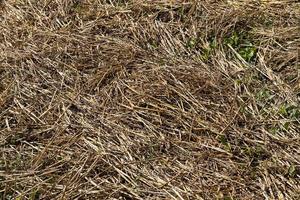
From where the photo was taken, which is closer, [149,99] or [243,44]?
[149,99]

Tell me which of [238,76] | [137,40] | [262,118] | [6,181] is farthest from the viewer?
[137,40]

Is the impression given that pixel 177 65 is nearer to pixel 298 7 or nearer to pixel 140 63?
pixel 140 63

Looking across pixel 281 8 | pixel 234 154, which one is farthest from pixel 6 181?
pixel 281 8

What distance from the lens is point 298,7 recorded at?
4.59 metres

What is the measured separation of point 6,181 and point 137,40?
68.6 inches

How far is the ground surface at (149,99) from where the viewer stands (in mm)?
3170

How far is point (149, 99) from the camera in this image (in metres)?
3.76

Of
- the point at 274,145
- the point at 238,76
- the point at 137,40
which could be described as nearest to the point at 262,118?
the point at 274,145

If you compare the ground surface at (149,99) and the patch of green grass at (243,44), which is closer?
the ground surface at (149,99)

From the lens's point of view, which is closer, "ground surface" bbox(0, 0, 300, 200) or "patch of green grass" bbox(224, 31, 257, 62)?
"ground surface" bbox(0, 0, 300, 200)

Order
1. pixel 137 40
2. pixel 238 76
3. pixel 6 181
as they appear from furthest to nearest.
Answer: pixel 137 40 → pixel 238 76 → pixel 6 181

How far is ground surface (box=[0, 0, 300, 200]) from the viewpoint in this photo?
3.17 meters

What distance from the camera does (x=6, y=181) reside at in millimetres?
3174

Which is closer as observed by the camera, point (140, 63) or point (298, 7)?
point (140, 63)
